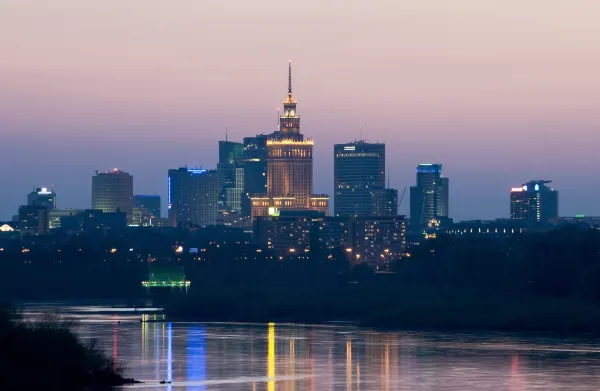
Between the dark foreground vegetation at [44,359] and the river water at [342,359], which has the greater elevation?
the dark foreground vegetation at [44,359]

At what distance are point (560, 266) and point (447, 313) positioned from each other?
51.5 ft

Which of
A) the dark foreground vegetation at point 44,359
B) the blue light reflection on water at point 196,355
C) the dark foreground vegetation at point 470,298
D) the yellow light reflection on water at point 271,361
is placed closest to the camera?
the dark foreground vegetation at point 44,359

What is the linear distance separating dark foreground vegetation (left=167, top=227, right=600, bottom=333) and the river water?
924 cm

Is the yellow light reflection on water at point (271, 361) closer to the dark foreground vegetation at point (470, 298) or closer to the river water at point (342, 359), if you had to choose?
the river water at point (342, 359)

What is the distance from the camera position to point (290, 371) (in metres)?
87.2

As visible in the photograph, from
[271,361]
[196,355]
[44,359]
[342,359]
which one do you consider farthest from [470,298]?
[44,359]

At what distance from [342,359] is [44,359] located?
33.8m

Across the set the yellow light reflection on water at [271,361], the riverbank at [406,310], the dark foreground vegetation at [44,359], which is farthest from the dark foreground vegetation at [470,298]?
the dark foreground vegetation at [44,359]

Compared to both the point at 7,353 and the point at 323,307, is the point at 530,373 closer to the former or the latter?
the point at 7,353

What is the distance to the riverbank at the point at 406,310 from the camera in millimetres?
129375

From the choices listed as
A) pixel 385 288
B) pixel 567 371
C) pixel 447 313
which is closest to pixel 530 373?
pixel 567 371

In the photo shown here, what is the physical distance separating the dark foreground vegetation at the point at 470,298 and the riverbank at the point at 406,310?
95mm

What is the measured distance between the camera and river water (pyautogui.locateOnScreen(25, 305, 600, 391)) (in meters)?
79.4

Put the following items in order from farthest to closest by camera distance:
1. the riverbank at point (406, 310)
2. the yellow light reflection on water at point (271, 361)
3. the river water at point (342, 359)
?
the riverbank at point (406, 310), the river water at point (342, 359), the yellow light reflection on water at point (271, 361)
